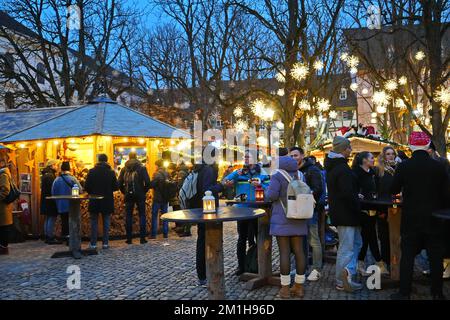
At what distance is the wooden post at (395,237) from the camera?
6.22 meters

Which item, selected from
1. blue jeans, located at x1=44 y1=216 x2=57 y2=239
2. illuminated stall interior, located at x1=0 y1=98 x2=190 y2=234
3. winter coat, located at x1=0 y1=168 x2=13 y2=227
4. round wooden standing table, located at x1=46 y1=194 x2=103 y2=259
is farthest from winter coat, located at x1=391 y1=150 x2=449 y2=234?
blue jeans, located at x1=44 y1=216 x2=57 y2=239

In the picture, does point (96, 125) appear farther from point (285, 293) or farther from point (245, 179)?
point (285, 293)

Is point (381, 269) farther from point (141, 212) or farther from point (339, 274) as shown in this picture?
point (141, 212)

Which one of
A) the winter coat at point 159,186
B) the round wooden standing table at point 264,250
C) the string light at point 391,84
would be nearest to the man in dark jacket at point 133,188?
the winter coat at point 159,186

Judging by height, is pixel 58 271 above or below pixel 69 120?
below

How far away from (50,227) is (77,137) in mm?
2285

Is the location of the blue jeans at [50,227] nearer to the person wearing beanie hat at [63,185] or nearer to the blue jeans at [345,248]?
the person wearing beanie hat at [63,185]

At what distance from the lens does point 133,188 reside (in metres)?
10.8

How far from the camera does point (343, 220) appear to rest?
6078 mm

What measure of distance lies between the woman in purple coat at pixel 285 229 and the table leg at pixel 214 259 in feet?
2.71

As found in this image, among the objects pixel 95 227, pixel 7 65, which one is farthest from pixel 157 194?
A: pixel 7 65

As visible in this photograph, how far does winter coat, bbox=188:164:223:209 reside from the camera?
6.96m

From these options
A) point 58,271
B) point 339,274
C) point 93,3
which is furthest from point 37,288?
point 93,3
